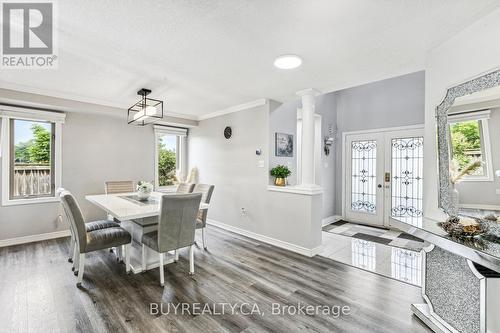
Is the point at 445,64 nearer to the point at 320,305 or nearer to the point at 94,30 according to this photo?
the point at 320,305

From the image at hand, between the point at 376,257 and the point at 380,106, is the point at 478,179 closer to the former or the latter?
the point at 376,257

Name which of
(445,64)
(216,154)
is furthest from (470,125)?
(216,154)

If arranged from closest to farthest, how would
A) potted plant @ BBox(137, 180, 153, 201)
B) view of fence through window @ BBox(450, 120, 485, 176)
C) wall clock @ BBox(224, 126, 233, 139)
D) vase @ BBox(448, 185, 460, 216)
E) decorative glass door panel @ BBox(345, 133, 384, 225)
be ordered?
view of fence through window @ BBox(450, 120, 485, 176), vase @ BBox(448, 185, 460, 216), potted plant @ BBox(137, 180, 153, 201), wall clock @ BBox(224, 126, 233, 139), decorative glass door panel @ BBox(345, 133, 384, 225)

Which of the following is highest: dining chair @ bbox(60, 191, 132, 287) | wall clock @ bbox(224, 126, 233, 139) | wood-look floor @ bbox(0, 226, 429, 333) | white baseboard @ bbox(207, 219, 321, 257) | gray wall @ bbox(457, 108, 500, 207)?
wall clock @ bbox(224, 126, 233, 139)

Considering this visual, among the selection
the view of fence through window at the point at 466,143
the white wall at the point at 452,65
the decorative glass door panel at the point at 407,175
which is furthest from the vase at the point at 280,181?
the decorative glass door panel at the point at 407,175

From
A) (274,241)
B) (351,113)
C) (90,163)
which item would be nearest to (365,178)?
(351,113)

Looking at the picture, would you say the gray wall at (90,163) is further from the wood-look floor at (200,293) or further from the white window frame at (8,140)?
the wood-look floor at (200,293)

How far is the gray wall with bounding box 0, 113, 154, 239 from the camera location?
3.67 metres

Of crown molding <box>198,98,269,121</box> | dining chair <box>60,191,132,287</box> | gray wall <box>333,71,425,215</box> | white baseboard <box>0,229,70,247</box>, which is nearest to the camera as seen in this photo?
dining chair <box>60,191,132,287</box>

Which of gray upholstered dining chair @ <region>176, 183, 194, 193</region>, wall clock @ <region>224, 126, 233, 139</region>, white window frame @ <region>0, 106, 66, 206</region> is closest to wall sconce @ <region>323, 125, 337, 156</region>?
wall clock @ <region>224, 126, 233, 139</region>

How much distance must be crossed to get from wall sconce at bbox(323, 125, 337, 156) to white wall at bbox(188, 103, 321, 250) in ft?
5.53

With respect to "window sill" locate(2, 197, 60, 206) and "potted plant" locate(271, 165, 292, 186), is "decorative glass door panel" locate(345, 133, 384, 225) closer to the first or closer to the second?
"potted plant" locate(271, 165, 292, 186)

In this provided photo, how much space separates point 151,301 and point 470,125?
305cm

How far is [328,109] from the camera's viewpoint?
16.6ft
